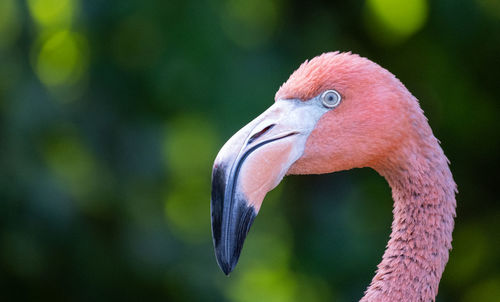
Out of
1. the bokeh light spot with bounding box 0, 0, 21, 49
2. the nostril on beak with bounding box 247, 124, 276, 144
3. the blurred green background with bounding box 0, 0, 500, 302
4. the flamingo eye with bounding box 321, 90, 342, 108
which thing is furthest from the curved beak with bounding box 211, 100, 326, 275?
the bokeh light spot with bounding box 0, 0, 21, 49

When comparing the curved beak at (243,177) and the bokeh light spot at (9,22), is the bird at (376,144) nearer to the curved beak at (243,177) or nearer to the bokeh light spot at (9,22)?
the curved beak at (243,177)

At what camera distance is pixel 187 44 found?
360cm

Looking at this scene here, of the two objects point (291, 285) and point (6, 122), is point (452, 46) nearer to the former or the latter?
point (291, 285)

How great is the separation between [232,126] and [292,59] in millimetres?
497

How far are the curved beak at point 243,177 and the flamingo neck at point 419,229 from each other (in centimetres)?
31

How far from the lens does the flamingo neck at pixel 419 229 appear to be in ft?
5.66

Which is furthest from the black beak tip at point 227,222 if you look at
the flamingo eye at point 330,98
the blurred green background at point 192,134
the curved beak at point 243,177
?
the blurred green background at point 192,134

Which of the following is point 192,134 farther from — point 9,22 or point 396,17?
point 396,17

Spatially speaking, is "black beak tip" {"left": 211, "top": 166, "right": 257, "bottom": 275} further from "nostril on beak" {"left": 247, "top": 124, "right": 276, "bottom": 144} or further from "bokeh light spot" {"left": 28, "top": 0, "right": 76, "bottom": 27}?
"bokeh light spot" {"left": 28, "top": 0, "right": 76, "bottom": 27}

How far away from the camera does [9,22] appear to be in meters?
3.58

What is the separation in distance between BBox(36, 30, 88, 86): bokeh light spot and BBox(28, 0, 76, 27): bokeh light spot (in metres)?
0.09

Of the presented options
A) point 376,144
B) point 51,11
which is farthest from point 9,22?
point 376,144

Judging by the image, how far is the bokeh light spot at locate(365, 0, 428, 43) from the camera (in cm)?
342

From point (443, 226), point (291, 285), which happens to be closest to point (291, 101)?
point (443, 226)
